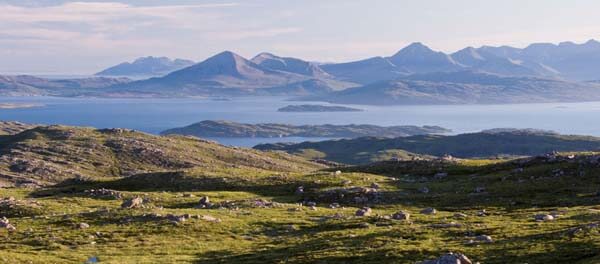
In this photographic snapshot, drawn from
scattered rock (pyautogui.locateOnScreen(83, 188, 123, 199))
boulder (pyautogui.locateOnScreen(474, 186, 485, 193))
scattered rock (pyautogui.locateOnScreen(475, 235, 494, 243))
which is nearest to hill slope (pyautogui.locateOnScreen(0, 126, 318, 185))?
scattered rock (pyautogui.locateOnScreen(83, 188, 123, 199))

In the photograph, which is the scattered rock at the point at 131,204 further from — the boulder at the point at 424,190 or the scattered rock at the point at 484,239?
the scattered rock at the point at 484,239

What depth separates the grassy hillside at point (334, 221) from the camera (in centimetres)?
3278

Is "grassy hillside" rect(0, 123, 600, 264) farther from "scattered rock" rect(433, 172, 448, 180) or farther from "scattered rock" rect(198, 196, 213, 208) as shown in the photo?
"scattered rock" rect(433, 172, 448, 180)

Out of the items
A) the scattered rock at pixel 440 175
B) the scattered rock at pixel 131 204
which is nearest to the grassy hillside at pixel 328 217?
the scattered rock at pixel 131 204

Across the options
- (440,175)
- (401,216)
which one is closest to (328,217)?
(401,216)

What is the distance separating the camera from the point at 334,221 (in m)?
45.4

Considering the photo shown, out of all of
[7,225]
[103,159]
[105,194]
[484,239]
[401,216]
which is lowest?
[103,159]

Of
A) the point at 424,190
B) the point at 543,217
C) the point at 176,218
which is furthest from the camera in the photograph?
the point at 424,190

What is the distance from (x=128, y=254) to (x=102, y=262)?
9.86 feet

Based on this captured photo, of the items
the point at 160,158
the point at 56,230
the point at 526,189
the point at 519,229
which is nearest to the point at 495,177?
the point at 526,189

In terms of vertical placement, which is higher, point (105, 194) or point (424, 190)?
point (424, 190)

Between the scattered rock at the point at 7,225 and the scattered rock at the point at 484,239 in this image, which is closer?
the scattered rock at the point at 484,239

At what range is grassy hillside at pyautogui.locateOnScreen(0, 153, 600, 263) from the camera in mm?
32781

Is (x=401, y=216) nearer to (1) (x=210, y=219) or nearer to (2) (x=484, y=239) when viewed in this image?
(2) (x=484, y=239)
